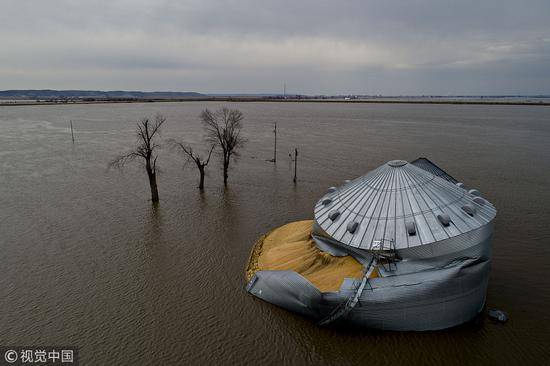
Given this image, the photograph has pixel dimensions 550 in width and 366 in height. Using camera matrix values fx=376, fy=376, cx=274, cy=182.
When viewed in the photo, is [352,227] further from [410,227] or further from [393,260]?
[410,227]

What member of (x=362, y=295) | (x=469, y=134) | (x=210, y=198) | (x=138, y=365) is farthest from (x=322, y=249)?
(x=469, y=134)

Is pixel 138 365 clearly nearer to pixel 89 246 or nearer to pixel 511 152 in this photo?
A: pixel 89 246

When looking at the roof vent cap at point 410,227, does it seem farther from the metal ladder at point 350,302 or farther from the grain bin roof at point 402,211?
the metal ladder at point 350,302

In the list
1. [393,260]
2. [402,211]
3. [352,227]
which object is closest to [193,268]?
[352,227]
